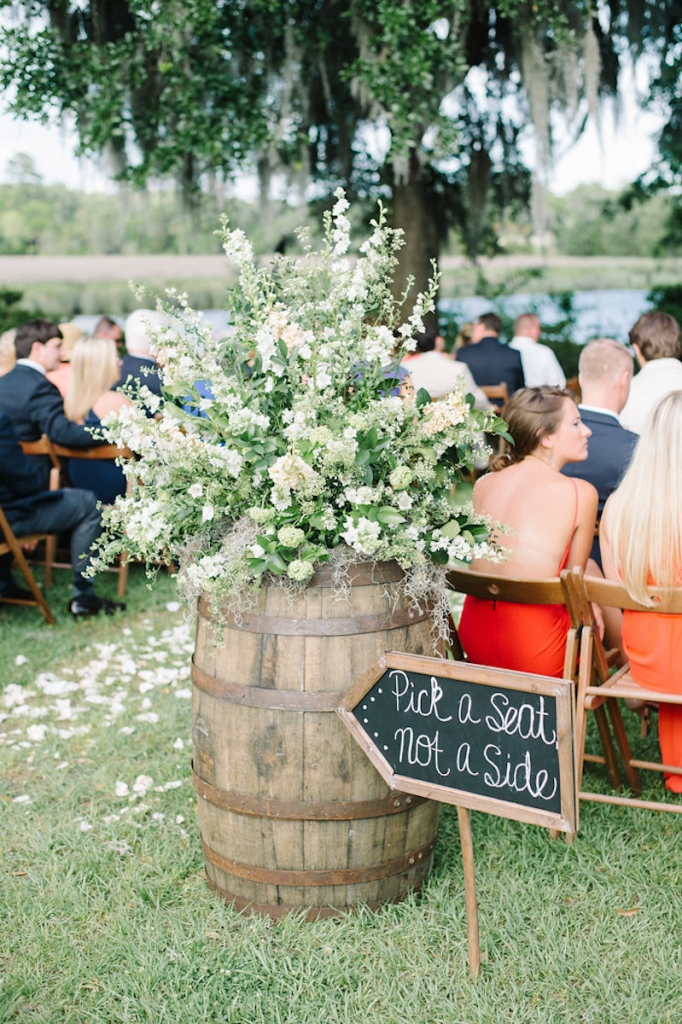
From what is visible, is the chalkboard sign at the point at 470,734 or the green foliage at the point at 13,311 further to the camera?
the green foliage at the point at 13,311

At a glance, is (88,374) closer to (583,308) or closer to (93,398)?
(93,398)

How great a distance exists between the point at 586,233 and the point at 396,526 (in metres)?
21.4

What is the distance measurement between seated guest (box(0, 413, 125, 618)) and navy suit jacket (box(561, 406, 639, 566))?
9.46 feet

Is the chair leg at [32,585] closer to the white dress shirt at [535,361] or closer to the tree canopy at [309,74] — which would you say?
the tree canopy at [309,74]

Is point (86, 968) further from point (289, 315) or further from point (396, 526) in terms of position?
point (289, 315)

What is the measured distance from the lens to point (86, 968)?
8.68 feet

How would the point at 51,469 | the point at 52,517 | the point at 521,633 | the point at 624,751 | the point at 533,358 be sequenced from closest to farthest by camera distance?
the point at 521,633
the point at 624,751
the point at 52,517
the point at 51,469
the point at 533,358

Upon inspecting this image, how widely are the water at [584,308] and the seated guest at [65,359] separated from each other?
6765 mm

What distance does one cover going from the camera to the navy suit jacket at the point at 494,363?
8.94m

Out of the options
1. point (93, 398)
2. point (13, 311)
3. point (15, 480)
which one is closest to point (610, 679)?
point (15, 480)

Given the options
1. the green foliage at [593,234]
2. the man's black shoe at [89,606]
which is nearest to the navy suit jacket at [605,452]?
the man's black shoe at [89,606]

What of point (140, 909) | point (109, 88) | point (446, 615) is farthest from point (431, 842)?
point (109, 88)

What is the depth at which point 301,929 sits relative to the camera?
276cm

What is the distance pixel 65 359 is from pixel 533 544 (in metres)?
5.24
